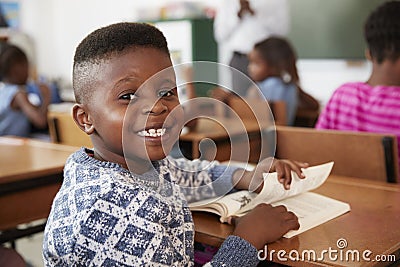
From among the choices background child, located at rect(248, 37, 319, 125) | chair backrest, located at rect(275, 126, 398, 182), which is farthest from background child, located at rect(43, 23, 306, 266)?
background child, located at rect(248, 37, 319, 125)

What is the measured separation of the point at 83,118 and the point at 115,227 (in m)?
0.27

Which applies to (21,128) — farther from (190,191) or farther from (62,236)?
(62,236)

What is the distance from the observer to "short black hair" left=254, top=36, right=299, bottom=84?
12.7 ft

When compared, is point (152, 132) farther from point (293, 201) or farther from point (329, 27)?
point (329, 27)

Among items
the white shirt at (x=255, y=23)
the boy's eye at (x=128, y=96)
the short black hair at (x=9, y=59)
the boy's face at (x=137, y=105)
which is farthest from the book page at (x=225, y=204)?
the white shirt at (x=255, y=23)

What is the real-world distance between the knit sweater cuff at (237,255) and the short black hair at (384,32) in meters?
1.30

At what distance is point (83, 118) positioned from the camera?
115 cm

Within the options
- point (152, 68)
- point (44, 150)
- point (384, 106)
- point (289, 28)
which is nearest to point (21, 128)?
point (44, 150)

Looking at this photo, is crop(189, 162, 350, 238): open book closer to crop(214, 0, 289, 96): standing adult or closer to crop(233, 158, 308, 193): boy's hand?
crop(233, 158, 308, 193): boy's hand

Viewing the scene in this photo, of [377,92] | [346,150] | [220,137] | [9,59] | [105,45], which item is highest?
[105,45]

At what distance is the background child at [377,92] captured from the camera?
2.03 metres

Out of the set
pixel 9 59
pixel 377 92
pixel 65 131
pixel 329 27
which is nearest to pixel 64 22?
pixel 9 59

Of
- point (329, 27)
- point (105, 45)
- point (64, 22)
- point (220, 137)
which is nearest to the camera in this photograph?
point (105, 45)

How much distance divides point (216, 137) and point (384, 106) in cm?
93
